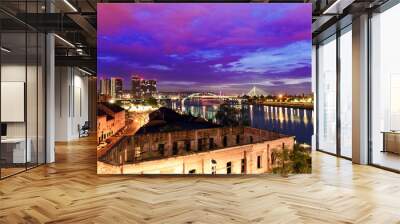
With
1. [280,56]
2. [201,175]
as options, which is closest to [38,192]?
[201,175]

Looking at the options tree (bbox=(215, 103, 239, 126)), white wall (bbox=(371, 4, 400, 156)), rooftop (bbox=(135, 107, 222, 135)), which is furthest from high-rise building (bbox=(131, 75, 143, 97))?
white wall (bbox=(371, 4, 400, 156))

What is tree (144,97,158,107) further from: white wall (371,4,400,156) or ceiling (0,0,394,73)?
white wall (371,4,400,156)

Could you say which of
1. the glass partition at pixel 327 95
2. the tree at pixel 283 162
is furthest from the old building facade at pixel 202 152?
the glass partition at pixel 327 95

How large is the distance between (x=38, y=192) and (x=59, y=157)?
4.19 metres

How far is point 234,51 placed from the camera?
21.4 ft

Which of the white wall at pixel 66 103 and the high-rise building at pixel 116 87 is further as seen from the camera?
the white wall at pixel 66 103

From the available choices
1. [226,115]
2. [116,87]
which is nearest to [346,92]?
[226,115]

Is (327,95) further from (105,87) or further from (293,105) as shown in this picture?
(105,87)

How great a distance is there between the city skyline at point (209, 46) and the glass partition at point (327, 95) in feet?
12.7

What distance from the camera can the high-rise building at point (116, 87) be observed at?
6.45 metres

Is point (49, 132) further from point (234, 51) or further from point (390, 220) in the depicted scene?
point (390, 220)

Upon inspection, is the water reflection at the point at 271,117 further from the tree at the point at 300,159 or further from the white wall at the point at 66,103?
the white wall at the point at 66,103

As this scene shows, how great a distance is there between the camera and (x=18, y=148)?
23.2 feet

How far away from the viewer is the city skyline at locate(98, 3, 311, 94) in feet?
21.1
